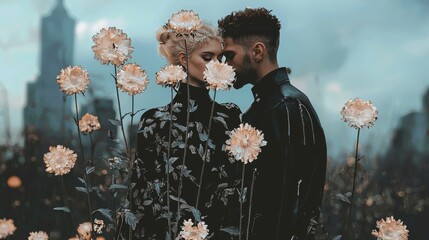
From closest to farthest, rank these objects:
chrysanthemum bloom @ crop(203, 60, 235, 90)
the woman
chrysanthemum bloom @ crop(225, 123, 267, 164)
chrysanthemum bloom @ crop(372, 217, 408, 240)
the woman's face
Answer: chrysanthemum bloom @ crop(225, 123, 267, 164) → chrysanthemum bloom @ crop(203, 60, 235, 90) → chrysanthemum bloom @ crop(372, 217, 408, 240) → the woman → the woman's face

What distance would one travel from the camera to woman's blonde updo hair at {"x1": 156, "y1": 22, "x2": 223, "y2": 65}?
3.35 m

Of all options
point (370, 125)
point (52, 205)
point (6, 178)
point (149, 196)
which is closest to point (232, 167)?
point (149, 196)

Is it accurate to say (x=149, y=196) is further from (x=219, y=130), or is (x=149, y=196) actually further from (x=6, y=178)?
(x=6, y=178)

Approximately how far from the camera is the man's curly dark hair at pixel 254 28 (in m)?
3.26

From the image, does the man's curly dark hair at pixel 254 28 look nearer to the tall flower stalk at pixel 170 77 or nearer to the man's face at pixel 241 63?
the man's face at pixel 241 63

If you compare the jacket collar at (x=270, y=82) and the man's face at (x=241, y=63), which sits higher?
the man's face at (x=241, y=63)

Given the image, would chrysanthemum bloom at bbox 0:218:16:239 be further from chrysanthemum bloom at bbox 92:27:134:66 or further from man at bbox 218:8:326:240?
man at bbox 218:8:326:240

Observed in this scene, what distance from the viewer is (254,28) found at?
3297mm

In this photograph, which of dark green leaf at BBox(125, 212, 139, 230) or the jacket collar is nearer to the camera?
dark green leaf at BBox(125, 212, 139, 230)

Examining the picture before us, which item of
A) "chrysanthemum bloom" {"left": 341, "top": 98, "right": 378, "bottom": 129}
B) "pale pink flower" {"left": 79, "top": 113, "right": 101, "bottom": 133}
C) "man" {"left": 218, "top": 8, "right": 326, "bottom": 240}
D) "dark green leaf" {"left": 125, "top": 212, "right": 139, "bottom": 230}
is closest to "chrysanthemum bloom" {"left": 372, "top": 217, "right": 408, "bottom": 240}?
"man" {"left": 218, "top": 8, "right": 326, "bottom": 240}

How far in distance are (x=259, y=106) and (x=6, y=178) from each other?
3.73 metres

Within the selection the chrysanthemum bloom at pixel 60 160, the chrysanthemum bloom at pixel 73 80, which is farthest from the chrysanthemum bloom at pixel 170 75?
the chrysanthemum bloom at pixel 60 160

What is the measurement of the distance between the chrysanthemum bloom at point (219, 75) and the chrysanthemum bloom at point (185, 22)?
168mm

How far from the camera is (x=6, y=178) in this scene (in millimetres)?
6152
